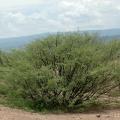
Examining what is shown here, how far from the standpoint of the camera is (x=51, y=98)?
1549 cm

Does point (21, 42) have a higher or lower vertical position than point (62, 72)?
lower

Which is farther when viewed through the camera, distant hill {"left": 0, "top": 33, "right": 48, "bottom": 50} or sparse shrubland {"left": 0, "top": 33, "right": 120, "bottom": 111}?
distant hill {"left": 0, "top": 33, "right": 48, "bottom": 50}

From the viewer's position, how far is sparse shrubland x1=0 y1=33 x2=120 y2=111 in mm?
15078

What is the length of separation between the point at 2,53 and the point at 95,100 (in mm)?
4736

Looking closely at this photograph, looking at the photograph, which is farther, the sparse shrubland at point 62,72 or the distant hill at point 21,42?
the distant hill at point 21,42

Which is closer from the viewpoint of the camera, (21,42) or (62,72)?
(62,72)

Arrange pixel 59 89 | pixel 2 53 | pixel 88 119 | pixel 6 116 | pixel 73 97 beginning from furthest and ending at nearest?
1. pixel 2 53
2. pixel 73 97
3. pixel 59 89
4. pixel 88 119
5. pixel 6 116

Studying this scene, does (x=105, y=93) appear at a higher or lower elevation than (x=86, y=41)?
lower

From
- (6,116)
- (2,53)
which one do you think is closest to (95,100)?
(2,53)

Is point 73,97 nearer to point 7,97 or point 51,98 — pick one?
point 51,98

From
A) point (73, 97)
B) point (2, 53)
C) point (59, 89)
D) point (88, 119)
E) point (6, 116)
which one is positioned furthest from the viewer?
point (2, 53)

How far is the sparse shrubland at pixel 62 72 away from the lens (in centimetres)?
1508

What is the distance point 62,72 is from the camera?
1563 cm

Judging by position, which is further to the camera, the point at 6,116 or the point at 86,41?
the point at 86,41
